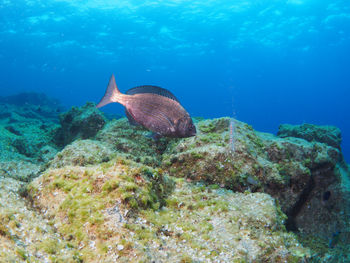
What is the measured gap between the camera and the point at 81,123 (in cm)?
685

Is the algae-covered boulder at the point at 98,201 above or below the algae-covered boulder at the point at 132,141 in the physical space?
below

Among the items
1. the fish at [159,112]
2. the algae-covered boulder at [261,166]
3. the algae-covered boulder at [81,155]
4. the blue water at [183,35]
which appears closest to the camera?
the fish at [159,112]

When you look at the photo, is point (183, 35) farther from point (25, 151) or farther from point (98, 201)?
point (98, 201)

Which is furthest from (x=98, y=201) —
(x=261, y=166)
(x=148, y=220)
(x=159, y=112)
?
(x=261, y=166)

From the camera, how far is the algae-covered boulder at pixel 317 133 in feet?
28.9

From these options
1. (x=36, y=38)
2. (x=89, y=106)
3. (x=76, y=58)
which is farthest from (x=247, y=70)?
(x=89, y=106)

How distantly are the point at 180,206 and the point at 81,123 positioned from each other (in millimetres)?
5522

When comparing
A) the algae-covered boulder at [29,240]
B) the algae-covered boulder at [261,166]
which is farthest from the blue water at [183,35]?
the algae-covered boulder at [29,240]

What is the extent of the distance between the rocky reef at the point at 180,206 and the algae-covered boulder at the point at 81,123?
2.41 meters

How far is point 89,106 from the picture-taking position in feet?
24.2

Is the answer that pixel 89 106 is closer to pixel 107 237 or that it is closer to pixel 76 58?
pixel 107 237

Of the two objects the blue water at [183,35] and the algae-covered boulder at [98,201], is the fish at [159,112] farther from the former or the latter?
the blue water at [183,35]

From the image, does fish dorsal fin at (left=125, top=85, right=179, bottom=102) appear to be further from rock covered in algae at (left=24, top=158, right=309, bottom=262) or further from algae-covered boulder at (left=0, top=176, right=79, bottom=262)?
algae-covered boulder at (left=0, top=176, right=79, bottom=262)

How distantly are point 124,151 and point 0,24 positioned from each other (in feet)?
171
